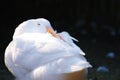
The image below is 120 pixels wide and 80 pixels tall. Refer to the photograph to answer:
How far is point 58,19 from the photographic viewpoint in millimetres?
9547

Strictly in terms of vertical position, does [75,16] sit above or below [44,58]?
below

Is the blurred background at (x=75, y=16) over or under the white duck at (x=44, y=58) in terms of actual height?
under

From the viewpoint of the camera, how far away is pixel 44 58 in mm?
5160

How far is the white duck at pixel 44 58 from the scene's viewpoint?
16.6 feet

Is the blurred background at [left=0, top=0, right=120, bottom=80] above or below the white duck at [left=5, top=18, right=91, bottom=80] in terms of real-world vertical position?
below

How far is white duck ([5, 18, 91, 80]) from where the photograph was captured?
16.6ft

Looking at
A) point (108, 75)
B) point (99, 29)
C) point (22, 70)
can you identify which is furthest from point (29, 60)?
point (99, 29)

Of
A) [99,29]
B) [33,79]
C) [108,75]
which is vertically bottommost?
[99,29]

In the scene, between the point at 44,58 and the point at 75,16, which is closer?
the point at 44,58

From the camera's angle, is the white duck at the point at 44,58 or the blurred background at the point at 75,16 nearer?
the white duck at the point at 44,58

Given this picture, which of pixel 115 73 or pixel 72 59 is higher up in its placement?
pixel 72 59

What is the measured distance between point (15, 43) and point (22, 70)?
1.08ft

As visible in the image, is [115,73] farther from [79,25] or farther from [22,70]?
[79,25]

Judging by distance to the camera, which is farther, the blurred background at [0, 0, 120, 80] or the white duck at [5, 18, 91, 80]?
the blurred background at [0, 0, 120, 80]
